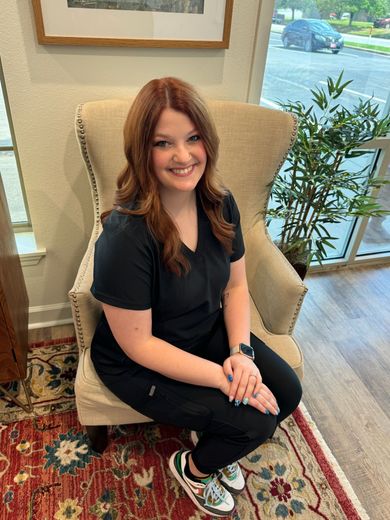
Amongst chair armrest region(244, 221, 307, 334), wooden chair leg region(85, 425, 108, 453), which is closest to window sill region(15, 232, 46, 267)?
wooden chair leg region(85, 425, 108, 453)

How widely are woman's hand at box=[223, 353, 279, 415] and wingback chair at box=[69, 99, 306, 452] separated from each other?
0.21 metres

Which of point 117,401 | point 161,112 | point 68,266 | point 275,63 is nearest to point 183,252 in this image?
point 161,112

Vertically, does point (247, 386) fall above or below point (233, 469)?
above

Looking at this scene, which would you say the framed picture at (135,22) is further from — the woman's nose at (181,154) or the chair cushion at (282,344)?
the chair cushion at (282,344)

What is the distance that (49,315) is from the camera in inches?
75.5

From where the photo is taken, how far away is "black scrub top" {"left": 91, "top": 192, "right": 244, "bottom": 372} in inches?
38.7

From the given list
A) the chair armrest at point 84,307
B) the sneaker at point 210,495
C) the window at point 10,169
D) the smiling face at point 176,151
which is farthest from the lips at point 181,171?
the sneaker at point 210,495

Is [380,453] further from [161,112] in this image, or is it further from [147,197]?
[161,112]

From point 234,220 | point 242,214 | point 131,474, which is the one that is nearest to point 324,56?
point 242,214

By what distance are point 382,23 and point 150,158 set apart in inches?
64.9

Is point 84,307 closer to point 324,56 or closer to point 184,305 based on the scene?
point 184,305

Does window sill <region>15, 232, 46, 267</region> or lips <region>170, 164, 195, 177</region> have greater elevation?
lips <region>170, 164, 195, 177</region>

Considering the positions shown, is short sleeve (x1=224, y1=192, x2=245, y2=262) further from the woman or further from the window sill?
the window sill

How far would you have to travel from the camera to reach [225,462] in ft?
3.86
